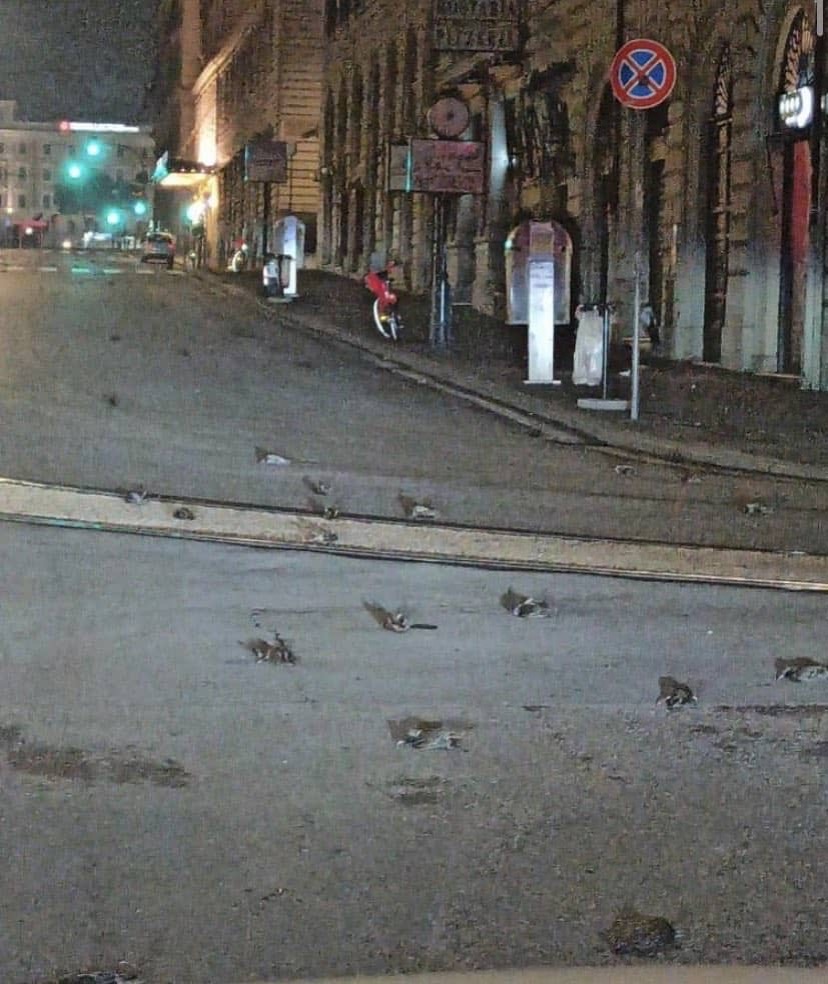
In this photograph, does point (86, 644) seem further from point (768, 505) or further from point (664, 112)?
point (664, 112)

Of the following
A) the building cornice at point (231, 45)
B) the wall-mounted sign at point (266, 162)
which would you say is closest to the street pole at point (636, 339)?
the wall-mounted sign at point (266, 162)

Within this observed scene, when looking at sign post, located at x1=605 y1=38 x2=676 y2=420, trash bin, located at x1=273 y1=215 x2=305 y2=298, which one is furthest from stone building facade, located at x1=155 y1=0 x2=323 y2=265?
sign post, located at x1=605 y1=38 x2=676 y2=420

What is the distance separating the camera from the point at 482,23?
25.9 meters

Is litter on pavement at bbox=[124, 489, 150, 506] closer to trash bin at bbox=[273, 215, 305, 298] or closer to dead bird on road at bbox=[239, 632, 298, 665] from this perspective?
dead bird on road at bbox=[239, 632, 298, 665]

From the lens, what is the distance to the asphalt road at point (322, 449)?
35.3 feet

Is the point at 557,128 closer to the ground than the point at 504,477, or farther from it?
farther from it

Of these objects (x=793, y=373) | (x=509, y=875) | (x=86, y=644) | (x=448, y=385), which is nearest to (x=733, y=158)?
(x=793, y=373)

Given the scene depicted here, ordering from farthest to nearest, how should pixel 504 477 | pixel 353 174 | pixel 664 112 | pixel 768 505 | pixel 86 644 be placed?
pixel 353 174 → pixel 664 112 → pixel 504 477 → pixel 768 505 → pixel 86 644

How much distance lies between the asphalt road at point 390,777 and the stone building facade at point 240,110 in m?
39.5

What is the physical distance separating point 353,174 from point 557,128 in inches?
873

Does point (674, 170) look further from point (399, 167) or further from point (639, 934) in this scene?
point (639, 934)

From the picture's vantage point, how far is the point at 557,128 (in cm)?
3086

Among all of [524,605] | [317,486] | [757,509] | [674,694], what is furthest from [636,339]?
[674,694]

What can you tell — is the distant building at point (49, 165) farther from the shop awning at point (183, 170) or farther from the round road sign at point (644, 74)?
the round road sign at point (644, 74)
